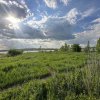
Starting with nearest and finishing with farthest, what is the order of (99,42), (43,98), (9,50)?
(43,98) < (99,42) < (9,50)

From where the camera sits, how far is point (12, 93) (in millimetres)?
12195

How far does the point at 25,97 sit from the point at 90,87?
118 inches

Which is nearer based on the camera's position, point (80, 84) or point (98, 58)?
point (80, 84)

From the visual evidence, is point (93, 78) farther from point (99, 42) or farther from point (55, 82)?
point (99, 42)

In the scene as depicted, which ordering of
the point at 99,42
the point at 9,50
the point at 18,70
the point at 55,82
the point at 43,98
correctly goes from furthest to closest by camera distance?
the point at 9,50
the point at 99,42
the point at 18,70
the point at 55,82
the point at 43,98

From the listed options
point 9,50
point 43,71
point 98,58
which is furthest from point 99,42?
point 98,58

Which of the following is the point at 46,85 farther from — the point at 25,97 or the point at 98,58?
the point at 98,58

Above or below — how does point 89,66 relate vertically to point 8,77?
above

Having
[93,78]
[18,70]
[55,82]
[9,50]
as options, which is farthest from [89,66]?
[9,50]

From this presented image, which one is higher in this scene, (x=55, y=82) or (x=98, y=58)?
(x=98, y=58)

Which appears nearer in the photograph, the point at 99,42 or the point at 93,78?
the point at 93,78

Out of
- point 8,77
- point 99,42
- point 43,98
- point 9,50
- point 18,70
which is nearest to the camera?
point 43,98

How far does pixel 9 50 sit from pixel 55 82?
5937 cm

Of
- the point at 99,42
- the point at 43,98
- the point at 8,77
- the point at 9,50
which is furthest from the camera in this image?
the point at 9,50
